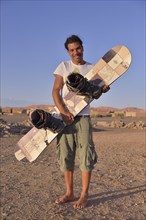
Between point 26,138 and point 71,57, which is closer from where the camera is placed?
point 71,57

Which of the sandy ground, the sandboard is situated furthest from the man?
the sandy ground

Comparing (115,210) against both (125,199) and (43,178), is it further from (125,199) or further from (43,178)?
(43,178)

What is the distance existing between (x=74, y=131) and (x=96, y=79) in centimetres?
79

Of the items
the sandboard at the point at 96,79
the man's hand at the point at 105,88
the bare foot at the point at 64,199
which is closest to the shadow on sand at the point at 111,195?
the bare foot at the point at 64,199

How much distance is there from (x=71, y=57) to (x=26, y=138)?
1.28 meters

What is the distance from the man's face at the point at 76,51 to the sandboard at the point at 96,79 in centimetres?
27

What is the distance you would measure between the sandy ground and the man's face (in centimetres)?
177

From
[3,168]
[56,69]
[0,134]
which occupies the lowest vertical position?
[0,134]

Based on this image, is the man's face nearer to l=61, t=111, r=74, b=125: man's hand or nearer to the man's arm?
the man's arm

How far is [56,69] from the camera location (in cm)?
454

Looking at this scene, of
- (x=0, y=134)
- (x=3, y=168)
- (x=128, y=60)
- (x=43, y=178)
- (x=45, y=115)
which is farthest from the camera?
(x=0, y=134)

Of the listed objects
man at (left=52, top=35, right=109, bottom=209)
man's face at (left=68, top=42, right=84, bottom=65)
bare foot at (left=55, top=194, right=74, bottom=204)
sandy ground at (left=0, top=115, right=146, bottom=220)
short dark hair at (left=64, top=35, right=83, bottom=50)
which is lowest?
sandy ground at (left=0, top=115, right=146, bottom=220)

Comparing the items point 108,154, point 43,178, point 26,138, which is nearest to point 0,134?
point 108,154

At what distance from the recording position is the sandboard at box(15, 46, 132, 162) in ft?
15.6
